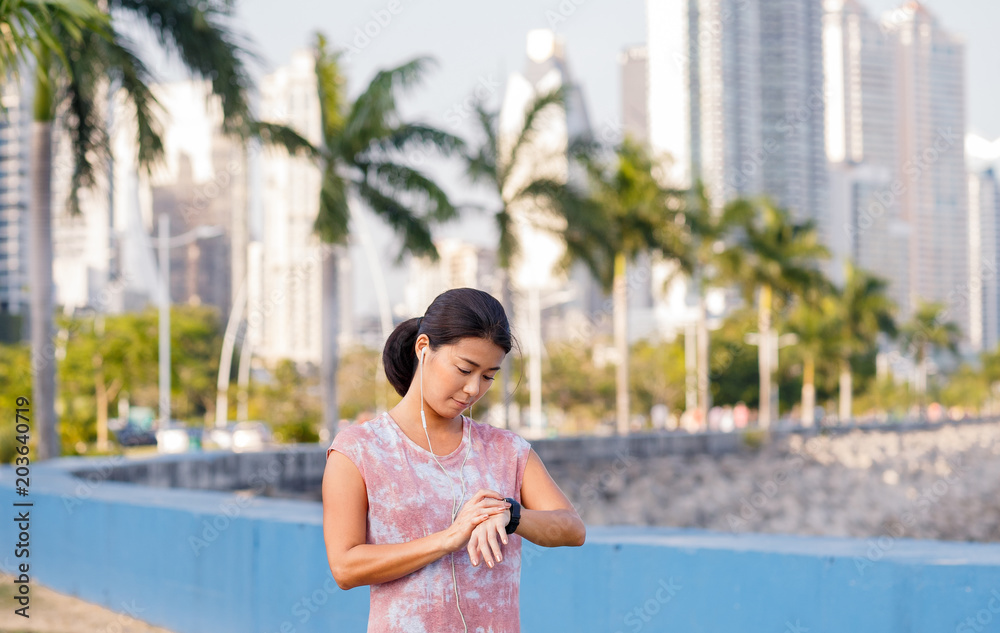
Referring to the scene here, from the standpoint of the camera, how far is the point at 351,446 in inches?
87.1

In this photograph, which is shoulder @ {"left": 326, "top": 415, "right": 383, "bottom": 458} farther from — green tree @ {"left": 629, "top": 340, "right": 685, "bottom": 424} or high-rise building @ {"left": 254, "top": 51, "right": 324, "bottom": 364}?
green tree @ {"left": 629, "top": 340, "right": 685, "bottom": 424}

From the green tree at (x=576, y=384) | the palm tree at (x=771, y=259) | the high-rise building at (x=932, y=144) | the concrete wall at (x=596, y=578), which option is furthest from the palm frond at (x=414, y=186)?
the high-rise building at (x=932, y=144)

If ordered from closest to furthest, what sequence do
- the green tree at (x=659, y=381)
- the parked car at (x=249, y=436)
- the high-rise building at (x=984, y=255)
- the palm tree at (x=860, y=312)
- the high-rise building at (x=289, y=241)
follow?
the parked car at (x=249, y=436) → the green tree at (x=659, y=381) → the palm tree at (x=860, y=312) → the high-rise building at (x=289, y=241) → the high-rise building at (x=984, y=255)

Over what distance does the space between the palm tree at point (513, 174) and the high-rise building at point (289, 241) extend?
19.2m

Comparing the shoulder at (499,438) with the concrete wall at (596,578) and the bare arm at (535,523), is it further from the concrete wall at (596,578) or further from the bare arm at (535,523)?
the concrete wall at (596,578)

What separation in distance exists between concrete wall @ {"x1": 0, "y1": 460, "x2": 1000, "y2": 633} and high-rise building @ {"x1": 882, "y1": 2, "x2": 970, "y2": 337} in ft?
486

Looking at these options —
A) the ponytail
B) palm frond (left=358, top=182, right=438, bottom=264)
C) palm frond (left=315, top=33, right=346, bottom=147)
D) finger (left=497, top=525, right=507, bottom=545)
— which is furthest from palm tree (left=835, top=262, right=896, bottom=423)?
finger (left=497, top=525, right=507, bottom=545)

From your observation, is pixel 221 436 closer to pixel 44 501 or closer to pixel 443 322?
pixel 44 501

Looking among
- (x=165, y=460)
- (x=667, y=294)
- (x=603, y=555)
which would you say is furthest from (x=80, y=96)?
(x=667, y=294)

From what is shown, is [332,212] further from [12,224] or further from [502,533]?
[12,224]

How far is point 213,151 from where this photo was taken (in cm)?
9769

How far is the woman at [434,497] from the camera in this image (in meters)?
2.17

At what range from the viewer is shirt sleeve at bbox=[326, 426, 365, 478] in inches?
86.7

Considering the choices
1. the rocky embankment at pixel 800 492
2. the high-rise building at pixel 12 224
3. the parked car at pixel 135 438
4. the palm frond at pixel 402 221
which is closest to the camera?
the palm frond at pixel 402 221
